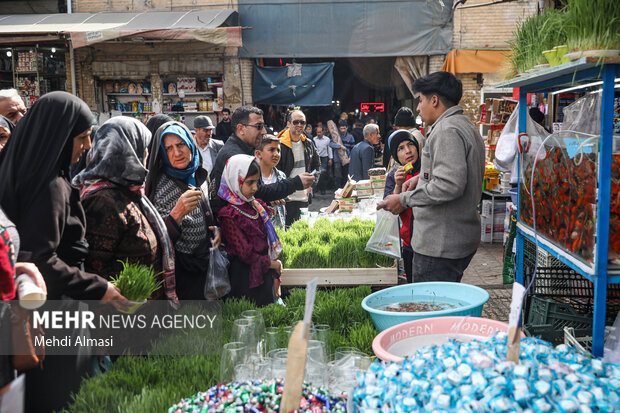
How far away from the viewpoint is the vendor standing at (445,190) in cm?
286

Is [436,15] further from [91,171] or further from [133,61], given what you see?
[91,171]

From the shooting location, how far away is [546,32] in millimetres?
2234

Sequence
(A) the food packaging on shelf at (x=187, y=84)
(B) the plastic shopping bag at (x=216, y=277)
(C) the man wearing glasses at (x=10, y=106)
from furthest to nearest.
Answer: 1. (A) the food packaging on shelf at (x=187, y=84)
2. (C) the man wearing glasses at (x=10, y=106)
3. (B) the plastic shopping bag at (x=216, y=277)

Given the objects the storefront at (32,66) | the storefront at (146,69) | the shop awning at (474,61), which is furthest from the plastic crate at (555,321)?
the storefront at (32,66)

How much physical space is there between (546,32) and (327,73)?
11.1 metres

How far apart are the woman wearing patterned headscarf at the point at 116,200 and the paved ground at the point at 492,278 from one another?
11.8 feet

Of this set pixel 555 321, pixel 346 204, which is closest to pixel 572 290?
pixel 555 321

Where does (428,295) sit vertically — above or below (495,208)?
above

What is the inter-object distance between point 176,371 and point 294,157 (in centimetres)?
517

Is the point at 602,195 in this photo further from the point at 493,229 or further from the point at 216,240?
the point at 493,229

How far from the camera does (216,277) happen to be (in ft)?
10.5

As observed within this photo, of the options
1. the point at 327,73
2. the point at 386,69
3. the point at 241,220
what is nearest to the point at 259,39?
the point at 327,73

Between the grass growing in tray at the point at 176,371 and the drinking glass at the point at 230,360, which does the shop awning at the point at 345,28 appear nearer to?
the grass growing in tray at the point at 176,371

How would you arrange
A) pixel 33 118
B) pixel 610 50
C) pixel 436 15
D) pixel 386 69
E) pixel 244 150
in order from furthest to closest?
1. pixel 386 69
2. pixel 436 15
3. pixel 244 150
4. pixel 33 118
5. pixel 610 50
